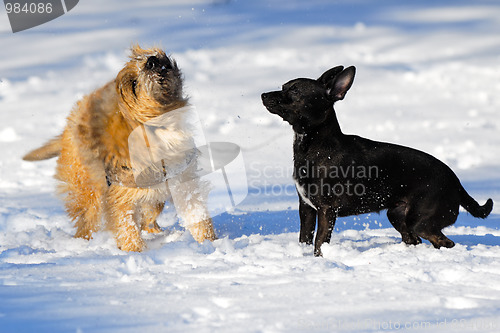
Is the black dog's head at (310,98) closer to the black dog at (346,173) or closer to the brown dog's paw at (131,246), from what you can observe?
the black dog at (346,173)

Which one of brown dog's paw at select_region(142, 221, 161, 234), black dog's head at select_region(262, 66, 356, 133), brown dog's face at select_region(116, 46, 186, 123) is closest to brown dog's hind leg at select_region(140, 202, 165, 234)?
brown dog's paw at select_region(142, 221, 161, 234)

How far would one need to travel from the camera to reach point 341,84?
15.8 ft

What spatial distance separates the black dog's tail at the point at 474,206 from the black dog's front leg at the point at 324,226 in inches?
50.6

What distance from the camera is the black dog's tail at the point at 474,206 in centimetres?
514

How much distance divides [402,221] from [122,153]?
267 centimetres

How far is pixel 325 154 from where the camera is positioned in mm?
4836

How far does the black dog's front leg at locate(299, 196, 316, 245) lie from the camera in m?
5.05

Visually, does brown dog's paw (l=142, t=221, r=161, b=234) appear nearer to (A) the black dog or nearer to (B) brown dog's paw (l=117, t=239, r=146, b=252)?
(B) brown dog's paw (l=117, t=239, r=146, b=252)

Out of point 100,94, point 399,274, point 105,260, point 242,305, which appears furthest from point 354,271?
→ point 100,94

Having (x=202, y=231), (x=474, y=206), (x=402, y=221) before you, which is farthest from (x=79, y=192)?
(x=474, y=206)

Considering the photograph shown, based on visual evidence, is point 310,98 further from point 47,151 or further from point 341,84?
point 47,151

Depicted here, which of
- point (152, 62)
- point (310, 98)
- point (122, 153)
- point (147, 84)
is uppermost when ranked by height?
point (152, 62)

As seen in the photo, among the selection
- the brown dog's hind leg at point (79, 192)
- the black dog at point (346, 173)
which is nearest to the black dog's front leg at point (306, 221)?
the black dog at point (346, 173)

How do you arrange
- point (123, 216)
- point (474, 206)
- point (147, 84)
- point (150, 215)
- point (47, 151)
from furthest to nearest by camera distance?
point (47, 151)
point (150, 215)
point (123, 216)
point (474, 206)
point (147, 84)
